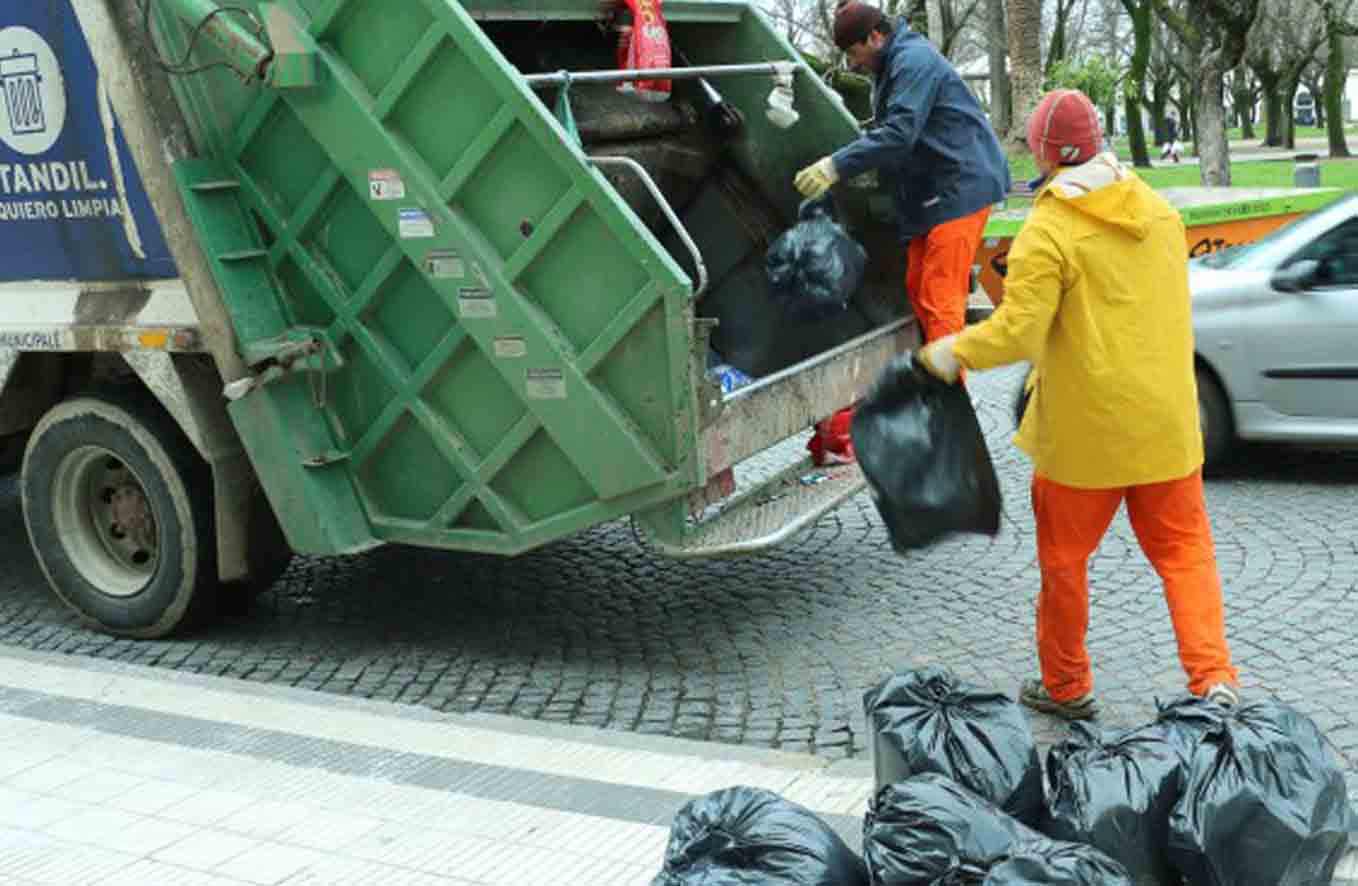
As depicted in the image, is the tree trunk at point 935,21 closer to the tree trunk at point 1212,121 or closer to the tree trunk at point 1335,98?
the tree trunk at point 1335,98

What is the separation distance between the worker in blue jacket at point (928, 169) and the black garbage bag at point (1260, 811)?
2.98 metres

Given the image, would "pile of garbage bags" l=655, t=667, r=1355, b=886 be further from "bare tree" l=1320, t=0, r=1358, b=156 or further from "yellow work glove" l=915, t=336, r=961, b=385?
"bare tree" l=1320, t=0, r=1358, b=156

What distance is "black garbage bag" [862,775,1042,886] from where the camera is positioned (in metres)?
2.96

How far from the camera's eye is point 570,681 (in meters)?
5.35

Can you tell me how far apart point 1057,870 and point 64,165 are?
13.9 feet

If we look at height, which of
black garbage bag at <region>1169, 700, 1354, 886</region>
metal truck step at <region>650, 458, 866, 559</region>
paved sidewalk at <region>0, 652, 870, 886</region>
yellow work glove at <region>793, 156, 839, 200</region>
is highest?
yellow work glove at <region>793, 156, 839, 200</region>

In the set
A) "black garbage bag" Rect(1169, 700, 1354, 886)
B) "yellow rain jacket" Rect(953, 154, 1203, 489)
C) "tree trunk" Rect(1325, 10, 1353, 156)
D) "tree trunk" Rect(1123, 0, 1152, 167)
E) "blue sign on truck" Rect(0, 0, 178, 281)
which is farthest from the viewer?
"tree trunk" Rect(1325, 10, 1353, 156)

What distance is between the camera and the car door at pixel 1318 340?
7.10m

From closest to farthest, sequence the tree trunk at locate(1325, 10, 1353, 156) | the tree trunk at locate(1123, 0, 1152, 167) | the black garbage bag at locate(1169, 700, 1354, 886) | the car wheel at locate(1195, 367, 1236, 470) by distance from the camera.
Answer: the black garbage bag at locate(1169, 700, 1354, 886)
the car wheel at locate(1195, 367, 1236, 470)
the tree trunk at locate(1123, 0, 1152, 167)
the tree trunk at locate(1325, 10, 1353, 156)

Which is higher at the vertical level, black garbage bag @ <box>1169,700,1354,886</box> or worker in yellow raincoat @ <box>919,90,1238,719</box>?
worker in yellow raincoat @ <box>919,90,1238,719</box>

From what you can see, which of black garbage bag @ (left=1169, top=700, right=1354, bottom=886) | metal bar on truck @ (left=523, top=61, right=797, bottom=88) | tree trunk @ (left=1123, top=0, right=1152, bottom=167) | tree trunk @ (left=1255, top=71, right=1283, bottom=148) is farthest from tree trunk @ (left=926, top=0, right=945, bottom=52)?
black garbage bag @ (left=1169, top=700, right=1354, bottom=886)

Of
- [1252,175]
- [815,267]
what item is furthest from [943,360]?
[1252,175]

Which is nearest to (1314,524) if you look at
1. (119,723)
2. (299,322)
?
(299,322)

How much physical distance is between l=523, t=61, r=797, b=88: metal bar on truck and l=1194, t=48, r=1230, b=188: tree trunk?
1498 centimetres
